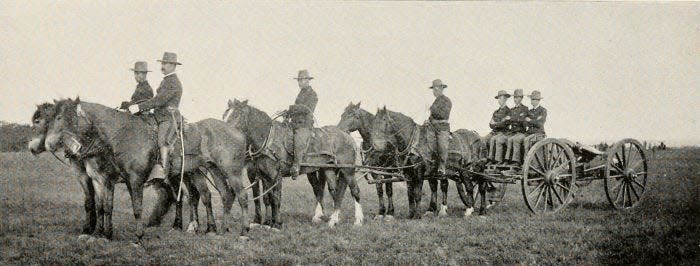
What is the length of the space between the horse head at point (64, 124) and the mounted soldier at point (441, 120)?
22.6 ft

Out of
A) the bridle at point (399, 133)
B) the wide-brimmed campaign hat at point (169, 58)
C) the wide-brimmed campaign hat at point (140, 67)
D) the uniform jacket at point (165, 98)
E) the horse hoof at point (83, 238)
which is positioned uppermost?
the wide-brimmed campaign hat at point (169, 58)

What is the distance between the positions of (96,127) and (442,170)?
268 inches

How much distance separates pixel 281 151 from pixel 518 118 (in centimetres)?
576

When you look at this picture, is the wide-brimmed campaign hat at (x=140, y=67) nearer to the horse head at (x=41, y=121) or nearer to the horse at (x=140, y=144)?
the horse at (x=140, y=144)

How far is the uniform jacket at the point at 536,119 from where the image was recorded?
12.3 metres

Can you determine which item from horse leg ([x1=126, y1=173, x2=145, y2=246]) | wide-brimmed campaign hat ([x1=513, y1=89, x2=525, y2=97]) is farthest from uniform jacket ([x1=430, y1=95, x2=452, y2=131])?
horse leg ([x1=126, y1=173, x2=145, y2=246])

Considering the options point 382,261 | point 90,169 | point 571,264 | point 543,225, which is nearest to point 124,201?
point 90,169

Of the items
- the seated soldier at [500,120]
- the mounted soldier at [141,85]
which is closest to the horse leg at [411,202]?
the seated soldier at [500,120]

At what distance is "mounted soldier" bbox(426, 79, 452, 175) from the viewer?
11.5 m

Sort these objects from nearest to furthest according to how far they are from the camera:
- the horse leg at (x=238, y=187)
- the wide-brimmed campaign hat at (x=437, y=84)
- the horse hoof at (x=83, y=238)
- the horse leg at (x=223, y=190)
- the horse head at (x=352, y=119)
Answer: the horse hoof at (x=83, y=238) → the horse leg at (x=238, y=187) → the horse leg at (x=223, y=190) → the horse head at (x=352, y=119) → the wide-brimmed campaign hat at (x=437, y=84)

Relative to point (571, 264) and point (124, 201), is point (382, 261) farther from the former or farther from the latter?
point (124, 201)

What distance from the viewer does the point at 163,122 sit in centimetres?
866

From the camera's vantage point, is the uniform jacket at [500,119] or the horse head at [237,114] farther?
the uniform jacket at [500,119]

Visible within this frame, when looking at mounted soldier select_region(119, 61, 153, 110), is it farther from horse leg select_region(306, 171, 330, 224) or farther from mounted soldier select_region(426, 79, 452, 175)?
mounted soldier select_region(426, 79, 452, 175)
